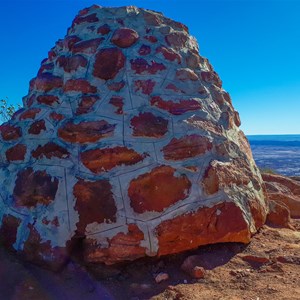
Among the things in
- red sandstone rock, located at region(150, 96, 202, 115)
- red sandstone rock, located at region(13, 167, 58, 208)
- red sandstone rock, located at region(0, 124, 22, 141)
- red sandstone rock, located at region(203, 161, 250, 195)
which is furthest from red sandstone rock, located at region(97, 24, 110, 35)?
red sandstone rock, located at region(203, 161, 250, 195)

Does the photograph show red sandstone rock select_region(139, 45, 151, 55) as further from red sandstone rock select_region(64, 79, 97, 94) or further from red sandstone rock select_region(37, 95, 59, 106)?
red sandstone rock select_region(37, 95, 59, 106)

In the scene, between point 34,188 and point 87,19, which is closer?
point 34,188

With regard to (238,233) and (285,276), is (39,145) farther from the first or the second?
(285,276)

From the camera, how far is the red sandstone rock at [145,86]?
3.69 m

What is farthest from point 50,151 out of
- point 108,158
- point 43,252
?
point 43,252

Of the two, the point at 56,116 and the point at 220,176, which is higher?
the point at 56,116

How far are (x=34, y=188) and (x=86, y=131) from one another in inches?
25.6

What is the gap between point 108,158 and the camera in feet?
10.7

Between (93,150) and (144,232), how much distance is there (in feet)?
2.65

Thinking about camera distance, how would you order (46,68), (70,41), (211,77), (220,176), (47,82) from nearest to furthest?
(220,176), (47,82), (70,41), (211,77), (46,68)

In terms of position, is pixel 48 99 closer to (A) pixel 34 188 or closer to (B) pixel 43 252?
(A) pixel 34 188

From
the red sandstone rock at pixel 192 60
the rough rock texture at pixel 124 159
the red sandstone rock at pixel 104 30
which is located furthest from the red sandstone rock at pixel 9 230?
the red sandstone rock at pixel 192 60

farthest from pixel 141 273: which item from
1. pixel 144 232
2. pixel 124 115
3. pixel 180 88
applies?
pixel 180 88

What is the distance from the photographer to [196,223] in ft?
10.4
